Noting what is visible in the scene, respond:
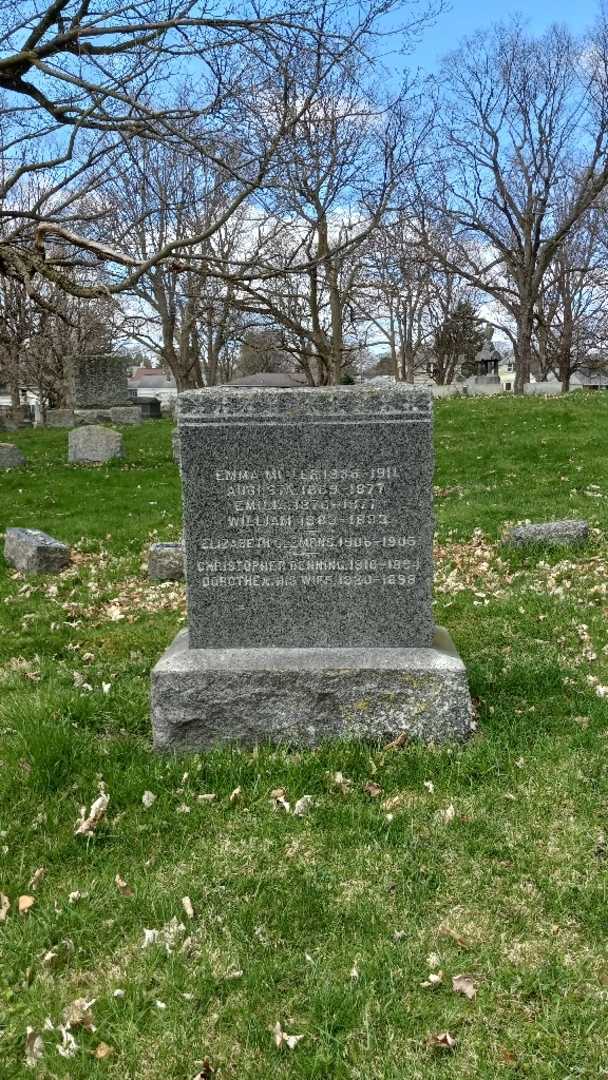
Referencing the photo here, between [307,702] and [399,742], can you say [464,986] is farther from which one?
[307,702]

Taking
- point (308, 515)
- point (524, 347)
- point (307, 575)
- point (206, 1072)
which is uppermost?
point (524, 347)

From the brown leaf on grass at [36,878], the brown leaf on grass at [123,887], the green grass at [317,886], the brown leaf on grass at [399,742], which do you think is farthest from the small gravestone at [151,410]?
the brown leaf on grass at [123,887]

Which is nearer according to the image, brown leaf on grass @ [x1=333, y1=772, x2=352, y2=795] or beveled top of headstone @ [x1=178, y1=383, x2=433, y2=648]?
brown leaf on grass @ [x1=333, y1=772, x2=352, y2=795]

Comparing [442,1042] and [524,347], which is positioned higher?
[524,347]

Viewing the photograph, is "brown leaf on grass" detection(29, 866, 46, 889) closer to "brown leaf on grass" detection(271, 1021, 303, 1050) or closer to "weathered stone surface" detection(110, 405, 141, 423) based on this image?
"brown leaf on grass" detection(271, 1021, 303, 1050)

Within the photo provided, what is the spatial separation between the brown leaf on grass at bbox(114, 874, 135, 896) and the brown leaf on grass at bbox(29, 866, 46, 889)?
360 millimetres

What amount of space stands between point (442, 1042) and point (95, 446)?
15.9m

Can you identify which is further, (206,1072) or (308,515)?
(308,515)

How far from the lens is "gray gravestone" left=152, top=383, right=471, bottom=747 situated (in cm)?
453

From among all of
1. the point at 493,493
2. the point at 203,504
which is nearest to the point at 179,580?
the point at 203,504

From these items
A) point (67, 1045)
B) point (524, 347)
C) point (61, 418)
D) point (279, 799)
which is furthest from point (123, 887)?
point (524, 347)

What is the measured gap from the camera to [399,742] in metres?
4.51

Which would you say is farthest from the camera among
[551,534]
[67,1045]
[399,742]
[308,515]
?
[551,534]

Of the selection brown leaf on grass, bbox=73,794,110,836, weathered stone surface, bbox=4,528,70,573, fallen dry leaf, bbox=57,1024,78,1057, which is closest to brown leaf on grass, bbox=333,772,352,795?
brown leaf on grass, bbox=73,794,110,836
